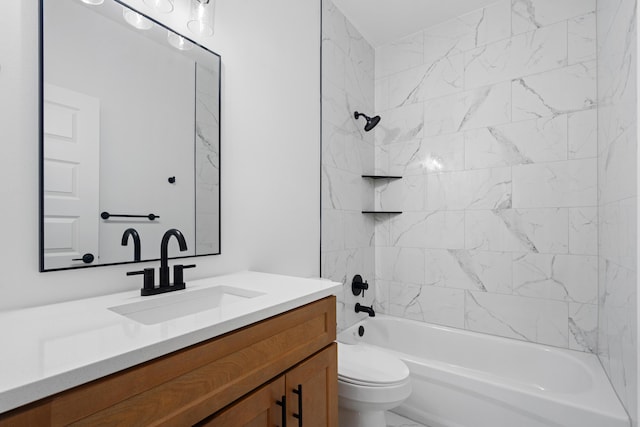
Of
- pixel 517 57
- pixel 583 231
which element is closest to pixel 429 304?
pixel 583 231

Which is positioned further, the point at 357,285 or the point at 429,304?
the point at 429,304

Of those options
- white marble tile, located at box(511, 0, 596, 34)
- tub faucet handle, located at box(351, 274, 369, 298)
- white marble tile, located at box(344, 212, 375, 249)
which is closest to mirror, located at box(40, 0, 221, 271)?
white marble tile, located at box(344, 212, 375, 249)

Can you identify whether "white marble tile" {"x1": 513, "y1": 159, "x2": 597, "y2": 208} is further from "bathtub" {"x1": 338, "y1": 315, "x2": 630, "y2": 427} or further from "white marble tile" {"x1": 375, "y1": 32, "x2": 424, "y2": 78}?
"white marble tile" {"x1": 375, "y1": 32, "x2": 424, "y2": 78}

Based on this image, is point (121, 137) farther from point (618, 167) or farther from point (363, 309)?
point (618, 167)

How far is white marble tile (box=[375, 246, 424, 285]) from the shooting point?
2510 mm

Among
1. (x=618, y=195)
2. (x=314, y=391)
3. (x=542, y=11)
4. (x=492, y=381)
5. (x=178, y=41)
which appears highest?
(x=542, y=11)

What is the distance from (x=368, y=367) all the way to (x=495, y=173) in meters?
1.57

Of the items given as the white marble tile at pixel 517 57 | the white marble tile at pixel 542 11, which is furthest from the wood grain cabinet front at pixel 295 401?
the white marble tile at pixel 542 11

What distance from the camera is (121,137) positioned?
1112 millimetres

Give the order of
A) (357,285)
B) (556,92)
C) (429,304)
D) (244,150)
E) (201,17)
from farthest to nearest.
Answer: (429,304), (357,285), (556,92), (244,150), (201,17)

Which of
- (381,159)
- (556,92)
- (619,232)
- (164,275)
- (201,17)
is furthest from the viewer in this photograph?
(381,159)

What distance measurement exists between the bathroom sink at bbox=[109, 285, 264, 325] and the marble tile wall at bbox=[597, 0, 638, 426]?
149cm

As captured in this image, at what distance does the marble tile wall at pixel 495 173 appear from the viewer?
1.95 m

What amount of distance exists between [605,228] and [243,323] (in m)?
1.96
